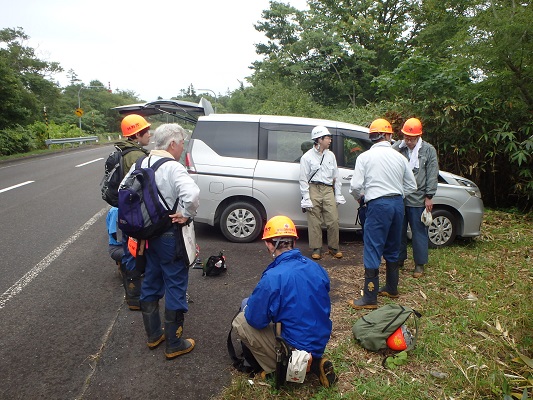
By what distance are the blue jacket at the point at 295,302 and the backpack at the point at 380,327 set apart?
76cm

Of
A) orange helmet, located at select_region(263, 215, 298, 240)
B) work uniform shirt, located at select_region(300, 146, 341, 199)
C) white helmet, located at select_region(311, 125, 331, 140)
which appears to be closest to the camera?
orange helmet, located at select_region(263, 215, 298, 240)

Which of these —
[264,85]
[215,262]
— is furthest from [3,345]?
[264,85]

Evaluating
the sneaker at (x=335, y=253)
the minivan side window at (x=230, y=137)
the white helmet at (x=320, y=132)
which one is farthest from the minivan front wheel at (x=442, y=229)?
the minivan side window at (x=230, y=137)

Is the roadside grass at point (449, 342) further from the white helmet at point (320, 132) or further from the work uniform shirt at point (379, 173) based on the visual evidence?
the white helmet at point (320, 132)

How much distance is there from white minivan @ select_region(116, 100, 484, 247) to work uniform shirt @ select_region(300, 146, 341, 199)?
460mm

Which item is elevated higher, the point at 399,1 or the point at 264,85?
the point at 399,1

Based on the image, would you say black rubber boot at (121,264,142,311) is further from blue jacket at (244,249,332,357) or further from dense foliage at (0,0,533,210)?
dense foliage at (0,0,533,210)

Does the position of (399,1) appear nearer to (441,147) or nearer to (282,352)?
(441,147)

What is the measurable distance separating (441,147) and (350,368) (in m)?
6.23

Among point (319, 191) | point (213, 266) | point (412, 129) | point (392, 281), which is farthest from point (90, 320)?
point (412, 129)

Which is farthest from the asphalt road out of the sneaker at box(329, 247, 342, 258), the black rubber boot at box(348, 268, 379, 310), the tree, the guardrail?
the guardrail

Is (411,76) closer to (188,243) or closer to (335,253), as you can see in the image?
(335,253)

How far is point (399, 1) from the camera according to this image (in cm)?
2377

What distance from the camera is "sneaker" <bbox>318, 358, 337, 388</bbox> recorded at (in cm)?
290
